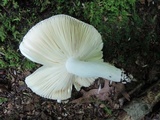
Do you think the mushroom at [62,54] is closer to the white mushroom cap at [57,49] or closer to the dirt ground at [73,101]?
the white mushroom cap at [57,49]

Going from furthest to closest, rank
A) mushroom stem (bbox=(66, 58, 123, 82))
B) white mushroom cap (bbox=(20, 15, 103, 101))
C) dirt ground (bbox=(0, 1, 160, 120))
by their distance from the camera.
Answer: dirt ground (bbox=(0, 1, 160, 120))
mushroom stem (bbox=(66, 58, 123, 82))
white mushroom cap (bbox=(20, 15, 103, 101))

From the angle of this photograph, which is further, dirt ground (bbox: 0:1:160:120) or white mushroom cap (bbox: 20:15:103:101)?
dirt ground (bbox: 0:1:160:120)

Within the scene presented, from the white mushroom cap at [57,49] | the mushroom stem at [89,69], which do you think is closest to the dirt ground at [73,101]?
the white mushroom cap at [57,49]

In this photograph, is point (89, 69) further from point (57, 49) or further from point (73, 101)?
point (73, 101)

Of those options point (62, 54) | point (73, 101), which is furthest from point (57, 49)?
point (73, 101)

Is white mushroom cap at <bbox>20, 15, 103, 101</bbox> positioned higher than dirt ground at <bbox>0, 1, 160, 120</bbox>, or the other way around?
white mushroom cap at <bbox>20, 15, 103, 101</bbox>

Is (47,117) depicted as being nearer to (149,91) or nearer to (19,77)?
(19,77)

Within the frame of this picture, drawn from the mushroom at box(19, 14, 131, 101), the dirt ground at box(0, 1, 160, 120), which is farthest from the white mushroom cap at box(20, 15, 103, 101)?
the dirt ground at box(0, 1, 160, 120)

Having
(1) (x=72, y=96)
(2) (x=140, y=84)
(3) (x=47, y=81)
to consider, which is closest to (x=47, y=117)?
(1) (x=72, y=96)

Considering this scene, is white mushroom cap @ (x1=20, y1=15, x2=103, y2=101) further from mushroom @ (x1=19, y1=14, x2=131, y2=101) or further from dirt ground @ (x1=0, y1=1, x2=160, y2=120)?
dirt ground @ (x1=0, y1=1, x2=160, y2=120)
